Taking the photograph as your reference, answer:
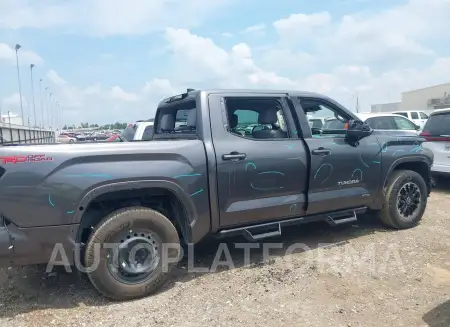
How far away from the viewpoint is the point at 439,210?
6.53 meters

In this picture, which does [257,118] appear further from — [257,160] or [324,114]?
[324,114]

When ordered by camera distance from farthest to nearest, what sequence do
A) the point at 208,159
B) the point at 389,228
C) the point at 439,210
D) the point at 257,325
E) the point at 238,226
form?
the point at 439,210 → the point at 389,228 → the point at 238,226 → the point at 208,159 → the point at 257,325

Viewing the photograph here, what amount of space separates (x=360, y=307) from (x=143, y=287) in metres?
1.94

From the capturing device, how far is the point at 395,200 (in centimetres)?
523

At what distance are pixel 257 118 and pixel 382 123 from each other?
796cm

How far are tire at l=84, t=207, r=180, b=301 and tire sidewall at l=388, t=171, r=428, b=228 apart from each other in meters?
3.08

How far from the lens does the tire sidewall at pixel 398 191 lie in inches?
205

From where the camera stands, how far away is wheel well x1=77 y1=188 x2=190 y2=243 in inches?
140

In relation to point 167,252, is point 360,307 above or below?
below

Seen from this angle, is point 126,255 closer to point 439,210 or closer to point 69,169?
point 69,169

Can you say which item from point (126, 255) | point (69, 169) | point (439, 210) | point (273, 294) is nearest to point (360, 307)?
point (273, 294)

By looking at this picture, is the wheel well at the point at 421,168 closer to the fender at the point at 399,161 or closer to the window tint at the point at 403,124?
the fender at the point at 399,161

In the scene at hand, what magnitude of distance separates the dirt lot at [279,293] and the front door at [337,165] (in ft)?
1.99

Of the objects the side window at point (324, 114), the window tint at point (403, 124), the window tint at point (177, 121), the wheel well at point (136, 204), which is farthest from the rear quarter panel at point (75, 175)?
the window tint at point (403, 124)
